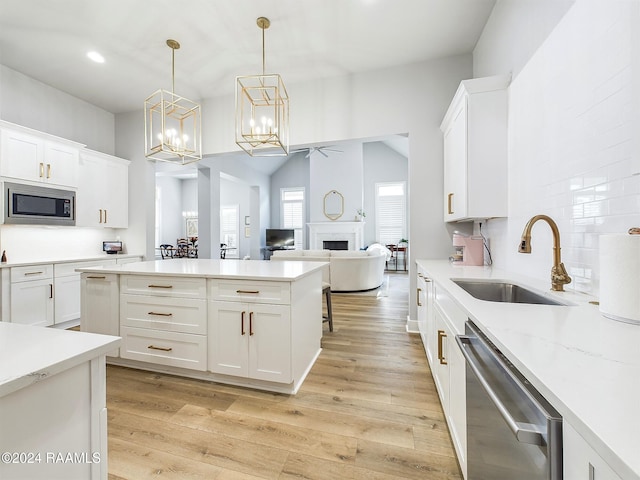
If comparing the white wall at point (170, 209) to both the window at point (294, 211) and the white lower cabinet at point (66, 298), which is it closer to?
the window at point (294, 211)

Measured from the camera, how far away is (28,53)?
3150mm

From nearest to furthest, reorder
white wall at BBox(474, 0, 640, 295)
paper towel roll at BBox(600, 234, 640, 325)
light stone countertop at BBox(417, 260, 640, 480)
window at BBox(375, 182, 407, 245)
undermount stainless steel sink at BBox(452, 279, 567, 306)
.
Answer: light stone countertop at BBox(417, 260, 640, 480) < paper towel roll at BBox(600, 234, 640, 325) < white wall at BBox(474, 0, 640, 295) < undermount stainless steel sink at BBox(452, 279, 567, 306) < window at BBox(375, 182, 407, 245)

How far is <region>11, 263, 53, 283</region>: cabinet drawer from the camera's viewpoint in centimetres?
297

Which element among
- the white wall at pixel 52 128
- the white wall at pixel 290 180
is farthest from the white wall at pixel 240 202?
the white wall at pixel 52 128

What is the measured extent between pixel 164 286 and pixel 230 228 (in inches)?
345

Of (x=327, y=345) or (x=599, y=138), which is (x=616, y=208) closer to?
(x=599, y=138)

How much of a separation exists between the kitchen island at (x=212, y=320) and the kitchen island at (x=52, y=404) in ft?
4.05

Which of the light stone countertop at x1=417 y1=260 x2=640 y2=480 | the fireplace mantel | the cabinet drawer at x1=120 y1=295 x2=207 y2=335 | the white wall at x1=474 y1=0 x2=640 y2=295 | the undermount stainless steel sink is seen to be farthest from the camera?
the fireplace mantel

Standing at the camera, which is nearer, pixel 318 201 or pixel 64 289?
pixel 64 289

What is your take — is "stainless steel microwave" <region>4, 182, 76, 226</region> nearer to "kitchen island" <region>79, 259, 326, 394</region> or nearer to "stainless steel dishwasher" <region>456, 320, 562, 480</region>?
"kitchen island" <region>79, 259, 326, 394</region>

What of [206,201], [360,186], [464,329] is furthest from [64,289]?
[360,186]

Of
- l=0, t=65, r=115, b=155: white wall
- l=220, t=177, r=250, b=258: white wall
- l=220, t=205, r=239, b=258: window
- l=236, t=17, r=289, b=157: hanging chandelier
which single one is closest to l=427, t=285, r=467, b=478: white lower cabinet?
l=236, t=17, r=289, b=157: hanging chandelier

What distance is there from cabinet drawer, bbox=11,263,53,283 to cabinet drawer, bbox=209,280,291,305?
100 inches

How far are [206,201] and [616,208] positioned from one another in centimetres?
633
